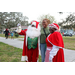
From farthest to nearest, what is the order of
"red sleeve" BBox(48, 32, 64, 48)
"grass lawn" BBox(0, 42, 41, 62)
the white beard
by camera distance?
"grass lawn" BBox(0, 42, 41, 62)
the white beard
"red sleeve" BBox(48, 32, 64, 48)

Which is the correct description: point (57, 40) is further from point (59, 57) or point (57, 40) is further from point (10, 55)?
point (10, 55)

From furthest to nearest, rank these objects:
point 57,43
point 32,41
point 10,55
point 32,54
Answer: point 10,55 < point 32,54 < point 32,41 < point 57,43

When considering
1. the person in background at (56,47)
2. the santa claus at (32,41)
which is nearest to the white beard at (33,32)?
the santa claus at (32,41)

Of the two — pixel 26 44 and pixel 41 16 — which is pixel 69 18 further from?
pixel 26 44

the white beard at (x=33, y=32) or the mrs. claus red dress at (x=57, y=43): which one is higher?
the white beard at (x=33, y=32)

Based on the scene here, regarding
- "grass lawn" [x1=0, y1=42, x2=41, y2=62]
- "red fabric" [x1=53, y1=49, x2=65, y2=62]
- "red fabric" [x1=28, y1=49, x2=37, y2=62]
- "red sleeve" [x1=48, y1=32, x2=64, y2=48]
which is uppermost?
"red sleeve" [x1=48, y1=32, x2=64, y2=48]

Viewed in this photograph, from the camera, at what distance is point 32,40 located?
2844 mm

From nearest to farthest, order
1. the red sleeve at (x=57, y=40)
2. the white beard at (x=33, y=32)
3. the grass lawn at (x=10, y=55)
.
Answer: the red sleeve at (x=57, y=40), the white beard at (x=33, y=32), the grass lawn at (x=10, y=55)

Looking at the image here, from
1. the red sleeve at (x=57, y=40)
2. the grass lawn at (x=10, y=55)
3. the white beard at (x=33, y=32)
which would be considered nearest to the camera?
the red sleeve at (x=57, y=40)

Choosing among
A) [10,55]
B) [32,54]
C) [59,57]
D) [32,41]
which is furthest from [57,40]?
[10,55]

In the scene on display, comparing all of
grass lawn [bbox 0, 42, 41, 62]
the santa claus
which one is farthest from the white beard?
grass lawn [bbox 0, 42, 41, 62]

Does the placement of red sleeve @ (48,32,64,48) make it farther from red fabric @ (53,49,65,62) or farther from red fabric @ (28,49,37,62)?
red fabric @ (28,49,37,62)

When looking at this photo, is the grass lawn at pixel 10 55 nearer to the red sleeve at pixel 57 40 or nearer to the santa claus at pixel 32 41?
the santa claus at pixel 32 41

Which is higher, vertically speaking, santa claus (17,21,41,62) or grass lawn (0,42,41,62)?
santa claus (17,21,41,62)
